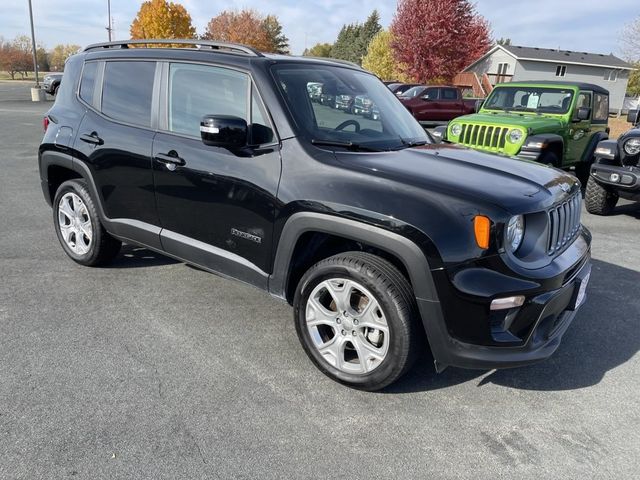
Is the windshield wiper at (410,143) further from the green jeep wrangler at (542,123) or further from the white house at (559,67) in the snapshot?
the white house at (559,67)

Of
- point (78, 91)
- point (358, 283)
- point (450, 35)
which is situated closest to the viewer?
point (358, 283)

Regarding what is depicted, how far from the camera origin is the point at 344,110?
3.48m

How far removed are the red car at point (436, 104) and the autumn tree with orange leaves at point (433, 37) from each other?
13.9 metres

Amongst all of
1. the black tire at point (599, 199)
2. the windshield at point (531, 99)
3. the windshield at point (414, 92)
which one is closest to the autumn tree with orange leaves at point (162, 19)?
the windshield at point (414, 92)

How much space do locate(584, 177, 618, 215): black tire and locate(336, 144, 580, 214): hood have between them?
443 cm

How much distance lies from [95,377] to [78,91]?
2597 millimetres

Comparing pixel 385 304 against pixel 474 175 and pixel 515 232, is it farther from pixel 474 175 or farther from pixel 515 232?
pixel 474 175

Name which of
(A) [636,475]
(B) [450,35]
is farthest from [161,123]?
(B) [450,35]

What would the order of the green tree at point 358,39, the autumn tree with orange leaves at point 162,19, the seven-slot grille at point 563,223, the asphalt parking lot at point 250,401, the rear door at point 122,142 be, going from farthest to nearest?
the green tree at point 358,39
the autumn tree with orange leaves at point 162,19
the rear door at point 122,142
the seven-slot grille at point 563,223
the asphalt parking lot at point 250,401

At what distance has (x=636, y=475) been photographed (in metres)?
2.37

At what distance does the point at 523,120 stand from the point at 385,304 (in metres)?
7.03

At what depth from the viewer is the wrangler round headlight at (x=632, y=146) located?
6.68 metres

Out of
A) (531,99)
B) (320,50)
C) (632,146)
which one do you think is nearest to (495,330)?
(632,146)

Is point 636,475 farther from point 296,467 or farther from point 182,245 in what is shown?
point 182,245
